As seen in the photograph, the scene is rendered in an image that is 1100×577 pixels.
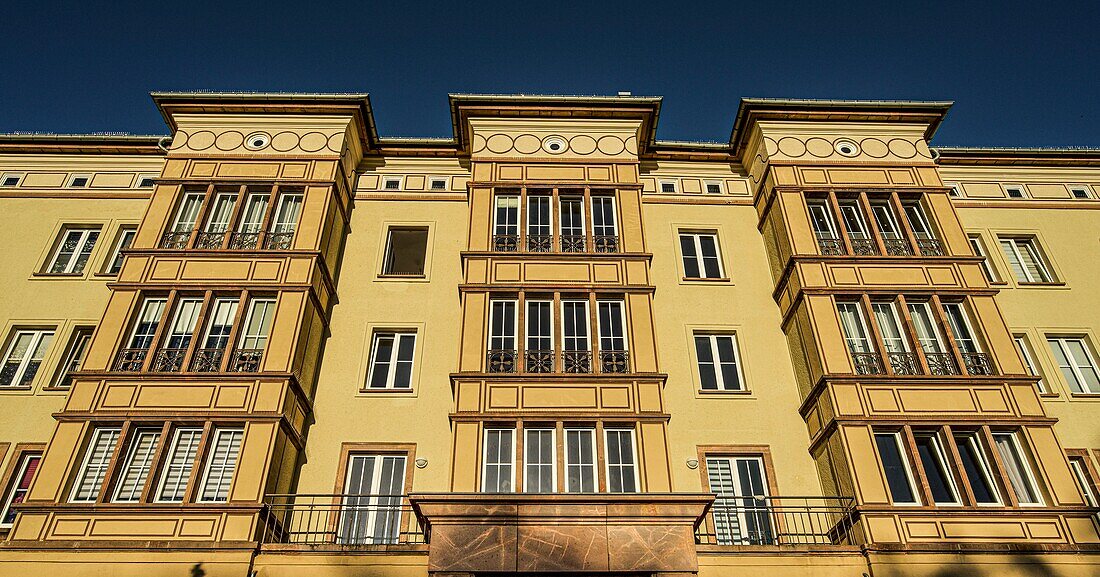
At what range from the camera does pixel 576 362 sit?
707 inches

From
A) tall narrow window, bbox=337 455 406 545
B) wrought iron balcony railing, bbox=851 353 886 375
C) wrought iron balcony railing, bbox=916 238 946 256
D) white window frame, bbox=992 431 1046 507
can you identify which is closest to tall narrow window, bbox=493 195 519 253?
tall narrow window, bbox=337 455 406 545

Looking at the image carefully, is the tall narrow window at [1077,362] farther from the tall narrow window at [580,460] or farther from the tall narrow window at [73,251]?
the tall narrow window at [73,251]

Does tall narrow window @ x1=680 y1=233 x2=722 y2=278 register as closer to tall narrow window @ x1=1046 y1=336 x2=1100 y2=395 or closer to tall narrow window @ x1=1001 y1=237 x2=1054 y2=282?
tall narrow window @ x1=1001 y1=237 x2=1054 y2=282

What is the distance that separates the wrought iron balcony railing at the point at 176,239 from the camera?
19625 mm

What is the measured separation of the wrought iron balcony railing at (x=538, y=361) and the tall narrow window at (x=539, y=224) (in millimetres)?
3174

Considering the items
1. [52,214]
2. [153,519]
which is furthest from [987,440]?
[52,214]

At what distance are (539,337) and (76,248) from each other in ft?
43.5

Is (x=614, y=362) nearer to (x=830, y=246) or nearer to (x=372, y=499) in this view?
(x=372, y=499)

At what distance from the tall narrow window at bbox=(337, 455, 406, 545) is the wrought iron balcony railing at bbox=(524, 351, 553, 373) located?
3.41 m

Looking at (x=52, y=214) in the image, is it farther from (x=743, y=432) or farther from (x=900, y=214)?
(x=900, y=214)

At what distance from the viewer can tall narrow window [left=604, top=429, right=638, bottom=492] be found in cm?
1625

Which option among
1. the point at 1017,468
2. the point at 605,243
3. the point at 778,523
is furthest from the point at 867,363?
the point at 605,243

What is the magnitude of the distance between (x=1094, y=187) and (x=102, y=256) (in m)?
28.3

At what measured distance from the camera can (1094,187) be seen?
79.0 ft
